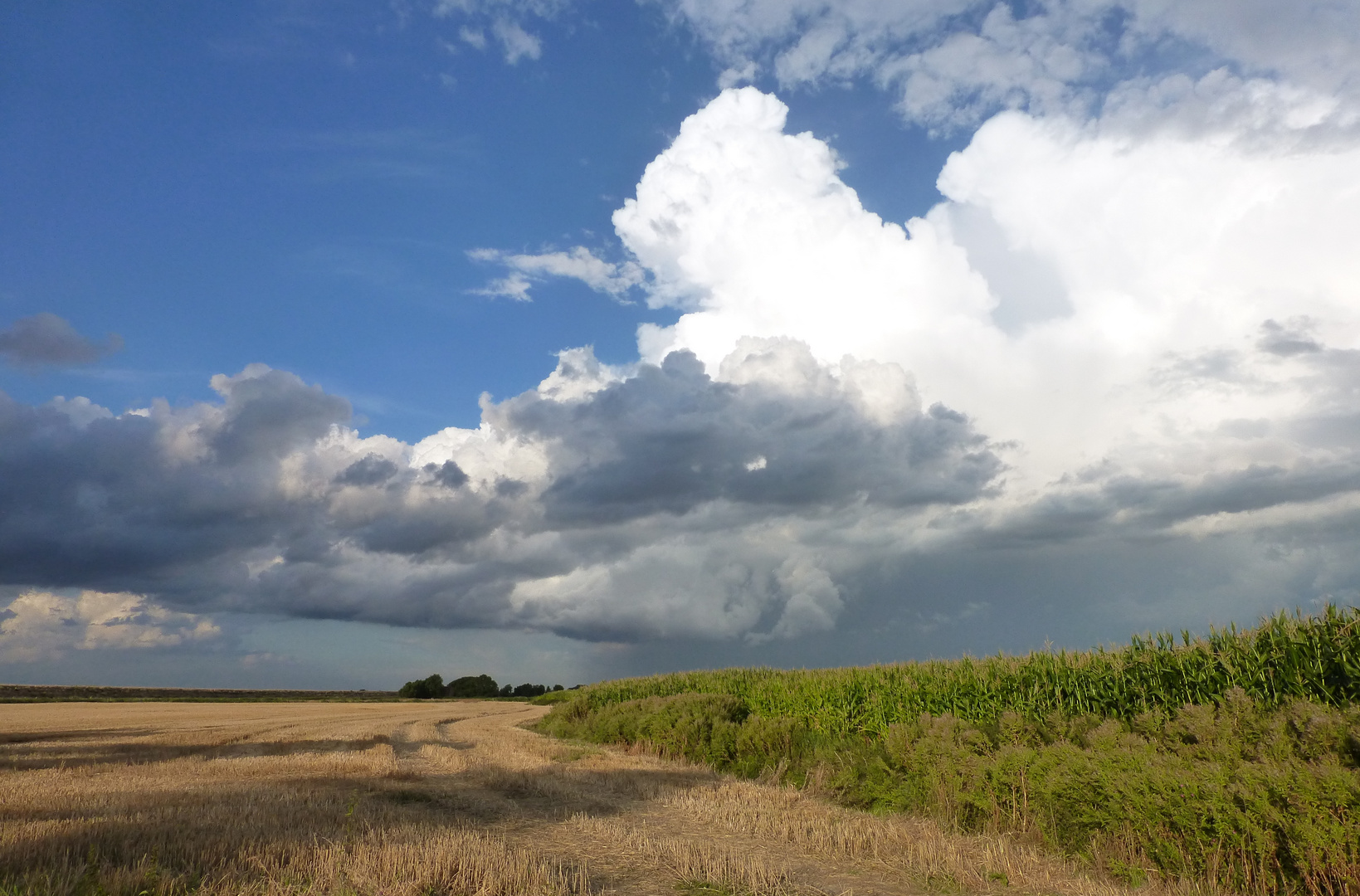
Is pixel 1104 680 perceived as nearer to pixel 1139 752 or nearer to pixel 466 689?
pixel 1139 752

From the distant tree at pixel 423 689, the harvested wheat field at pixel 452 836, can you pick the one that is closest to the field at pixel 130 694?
the distant tree at pixel 423 689

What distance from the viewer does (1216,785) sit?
29.2 ft

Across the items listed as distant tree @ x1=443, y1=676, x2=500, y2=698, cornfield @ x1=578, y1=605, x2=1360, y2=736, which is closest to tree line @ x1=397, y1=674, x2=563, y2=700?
distant tree @ x1=443, y1=676, x2=500, y2=698

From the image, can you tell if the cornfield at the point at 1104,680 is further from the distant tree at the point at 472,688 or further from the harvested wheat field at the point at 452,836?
the distant tree at the point at 472,688

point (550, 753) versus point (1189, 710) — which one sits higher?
point (1189, 710)

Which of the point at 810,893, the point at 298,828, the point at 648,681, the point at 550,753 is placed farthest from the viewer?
the point at 648,681

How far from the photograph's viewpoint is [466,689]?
128m

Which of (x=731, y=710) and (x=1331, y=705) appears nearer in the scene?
(x=1331, y=705)

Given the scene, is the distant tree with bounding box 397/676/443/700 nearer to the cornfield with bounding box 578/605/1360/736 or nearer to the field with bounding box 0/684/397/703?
the field with bounding box 0/684/397/703

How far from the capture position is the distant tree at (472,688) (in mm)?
126125

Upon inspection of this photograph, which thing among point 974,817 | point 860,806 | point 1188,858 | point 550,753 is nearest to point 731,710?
point 550,753

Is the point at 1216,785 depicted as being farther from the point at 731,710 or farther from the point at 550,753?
the point at 550,753

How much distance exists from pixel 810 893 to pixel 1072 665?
8.90 meters

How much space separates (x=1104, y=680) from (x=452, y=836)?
459 inches
